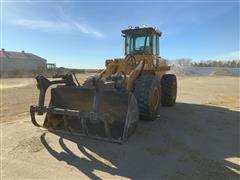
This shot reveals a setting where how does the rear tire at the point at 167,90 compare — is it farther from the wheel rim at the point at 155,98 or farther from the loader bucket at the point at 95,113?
the loader bucket at the point at 95,113

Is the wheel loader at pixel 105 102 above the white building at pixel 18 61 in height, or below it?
below

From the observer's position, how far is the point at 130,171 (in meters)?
3.81

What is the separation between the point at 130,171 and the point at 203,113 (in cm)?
465

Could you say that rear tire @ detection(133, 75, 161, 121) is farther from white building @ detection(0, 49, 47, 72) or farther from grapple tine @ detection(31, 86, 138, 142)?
white building @ detection(0, 49, 47, 72)

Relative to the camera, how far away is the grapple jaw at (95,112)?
4605mm

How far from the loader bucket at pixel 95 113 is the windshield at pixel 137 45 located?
2986 mm

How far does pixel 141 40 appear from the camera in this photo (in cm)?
805

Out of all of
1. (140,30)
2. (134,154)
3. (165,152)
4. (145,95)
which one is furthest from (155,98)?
(140,30)

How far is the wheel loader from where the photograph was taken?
184 inches

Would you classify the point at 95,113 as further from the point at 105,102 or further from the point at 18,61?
the point at 18,61

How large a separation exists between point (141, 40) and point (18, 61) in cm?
5327

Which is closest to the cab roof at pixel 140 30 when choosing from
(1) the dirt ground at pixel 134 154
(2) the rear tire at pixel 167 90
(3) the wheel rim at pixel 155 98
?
(2) the rear tire at pixel 167 90

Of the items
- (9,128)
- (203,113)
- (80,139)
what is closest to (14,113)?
(9,128)

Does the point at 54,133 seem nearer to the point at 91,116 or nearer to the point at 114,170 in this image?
the point at 91,116
